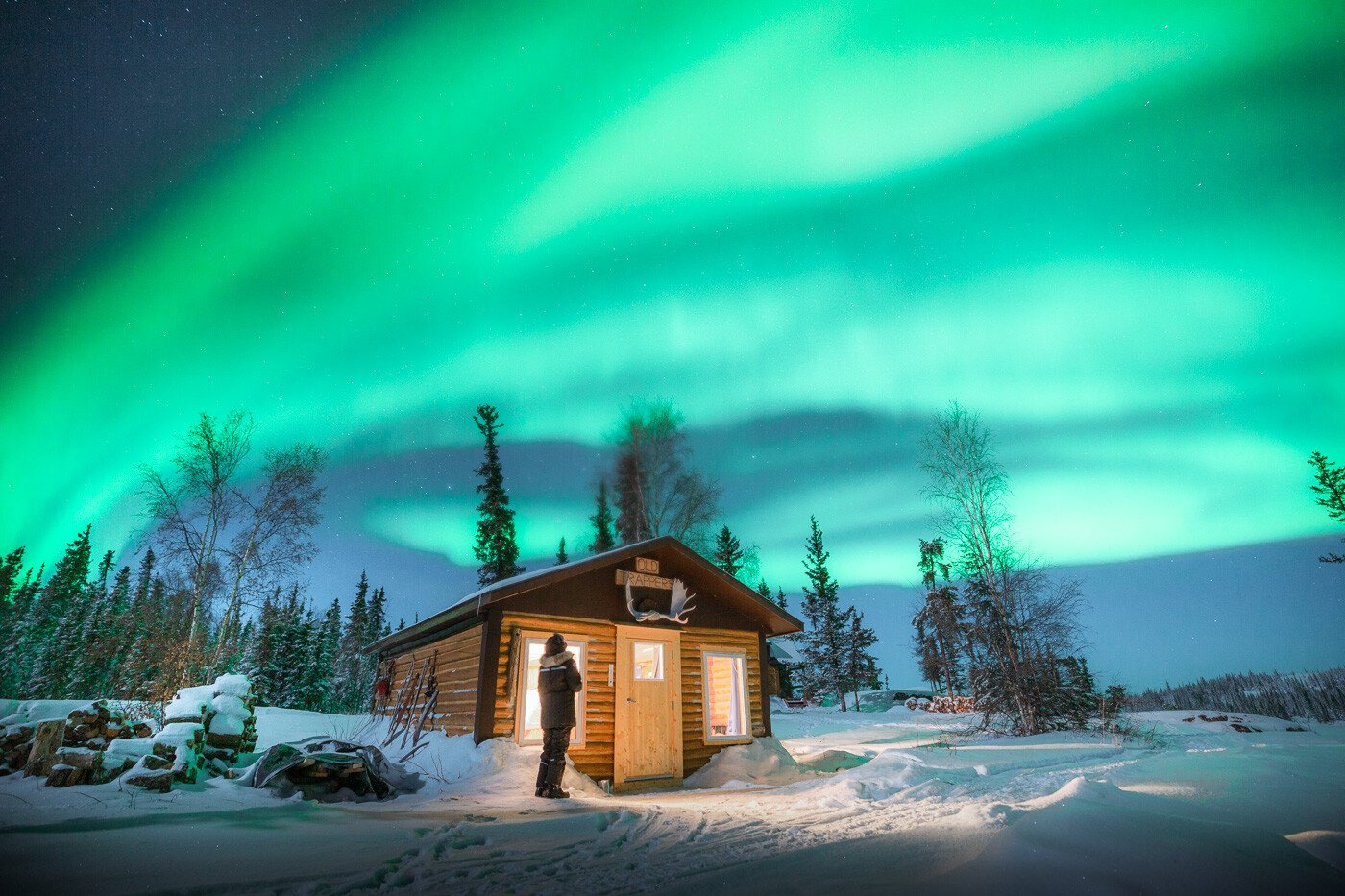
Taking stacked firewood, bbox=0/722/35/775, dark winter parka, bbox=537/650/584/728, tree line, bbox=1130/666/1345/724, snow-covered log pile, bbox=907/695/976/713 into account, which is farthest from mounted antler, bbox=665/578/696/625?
snow-covered log pile, bbox=907/695/976/713

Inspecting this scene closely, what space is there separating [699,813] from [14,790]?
22.2 ft

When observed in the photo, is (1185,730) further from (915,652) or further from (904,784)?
(915,652)

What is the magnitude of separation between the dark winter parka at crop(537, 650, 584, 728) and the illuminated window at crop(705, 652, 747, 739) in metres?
4.59

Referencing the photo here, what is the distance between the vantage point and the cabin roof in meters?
9.99

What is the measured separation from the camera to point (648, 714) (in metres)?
11.2

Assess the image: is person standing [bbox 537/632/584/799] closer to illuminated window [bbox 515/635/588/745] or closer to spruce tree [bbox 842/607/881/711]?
illuminated window [bbox 515/635/588/745]

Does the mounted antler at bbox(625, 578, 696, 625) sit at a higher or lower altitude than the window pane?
Result: higher

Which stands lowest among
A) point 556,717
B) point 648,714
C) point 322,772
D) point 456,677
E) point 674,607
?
point 322,772

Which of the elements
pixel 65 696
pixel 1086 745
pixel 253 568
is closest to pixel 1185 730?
pixel 1086 745

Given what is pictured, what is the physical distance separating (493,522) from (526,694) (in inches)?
862

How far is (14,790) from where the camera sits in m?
6.04

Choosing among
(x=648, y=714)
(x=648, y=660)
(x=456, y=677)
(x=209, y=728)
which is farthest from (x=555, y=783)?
(x=648, y=660)

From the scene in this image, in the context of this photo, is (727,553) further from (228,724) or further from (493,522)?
(228,724)

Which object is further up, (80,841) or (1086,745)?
(80,841)
